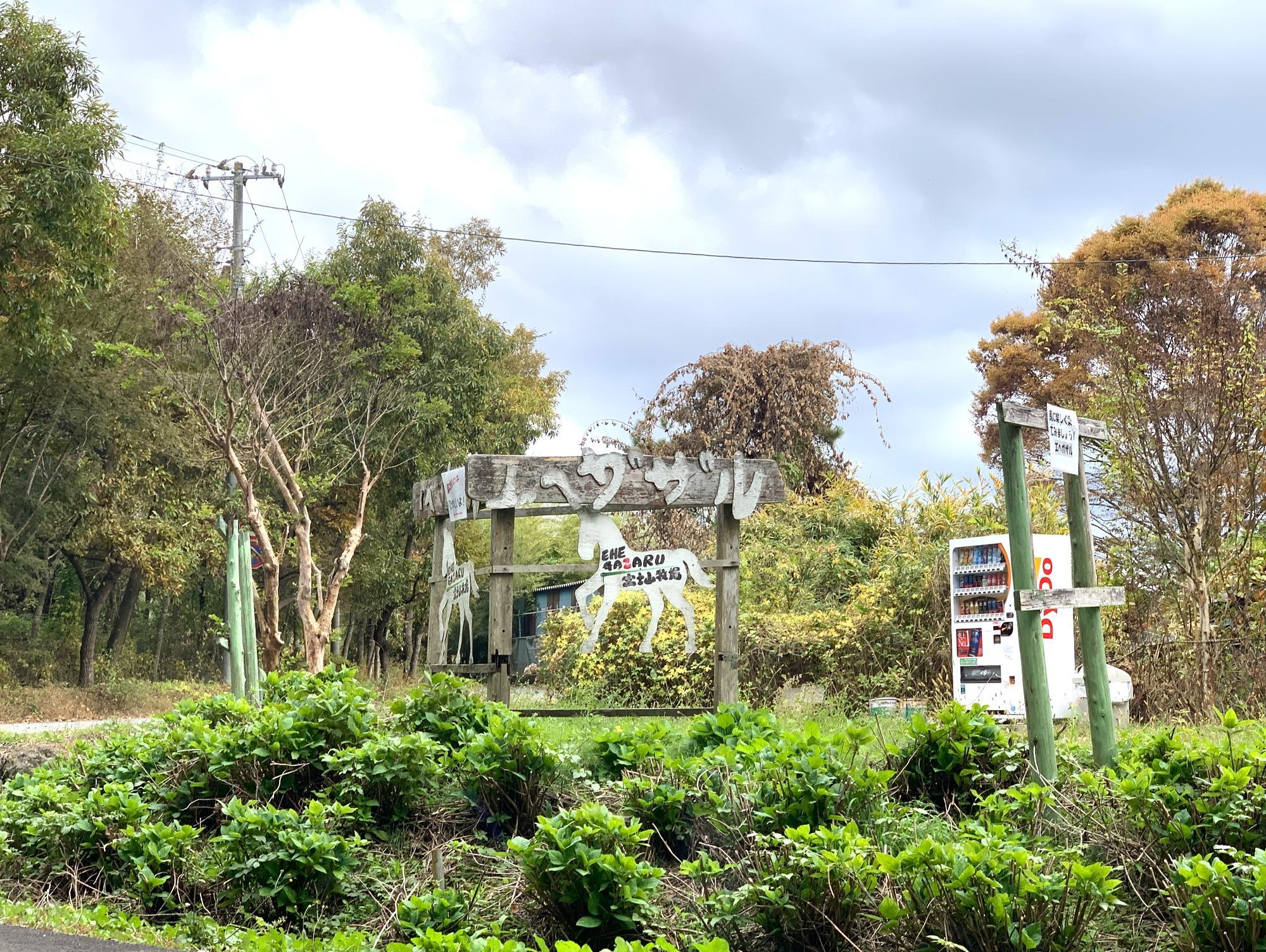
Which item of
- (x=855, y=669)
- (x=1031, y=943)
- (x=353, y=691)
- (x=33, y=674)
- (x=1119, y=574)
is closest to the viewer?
(x=1031, y=943)

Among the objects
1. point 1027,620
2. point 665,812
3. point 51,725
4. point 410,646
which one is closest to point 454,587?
point 665,812

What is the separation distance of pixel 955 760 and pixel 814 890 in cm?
181

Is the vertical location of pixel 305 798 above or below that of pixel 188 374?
below

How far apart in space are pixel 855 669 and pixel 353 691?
25.1ft

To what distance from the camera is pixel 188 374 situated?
2192 centimetres

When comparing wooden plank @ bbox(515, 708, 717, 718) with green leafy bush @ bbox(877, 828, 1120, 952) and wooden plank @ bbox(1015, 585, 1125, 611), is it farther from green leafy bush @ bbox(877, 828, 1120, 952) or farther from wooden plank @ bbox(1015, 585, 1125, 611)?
green leafy bush @ bbox(877, 828, 1120, 952)

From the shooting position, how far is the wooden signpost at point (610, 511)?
9.72m

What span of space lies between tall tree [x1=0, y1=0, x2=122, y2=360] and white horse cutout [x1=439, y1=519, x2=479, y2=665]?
877cm

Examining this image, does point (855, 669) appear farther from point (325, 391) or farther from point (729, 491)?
point (325, 391)

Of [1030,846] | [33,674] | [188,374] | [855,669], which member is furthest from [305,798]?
[33,674]

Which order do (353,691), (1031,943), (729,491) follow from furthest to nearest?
(729,491)
(353,691)
(1031,943)

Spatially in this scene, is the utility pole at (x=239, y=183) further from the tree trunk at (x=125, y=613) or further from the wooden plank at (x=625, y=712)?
the wooden plank at (x=625, y=712)

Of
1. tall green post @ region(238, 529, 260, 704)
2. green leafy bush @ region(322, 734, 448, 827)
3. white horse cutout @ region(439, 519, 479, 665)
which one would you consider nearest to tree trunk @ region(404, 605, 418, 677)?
tall green post @ region(238, 529, 260, 704)

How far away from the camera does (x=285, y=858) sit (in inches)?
258
